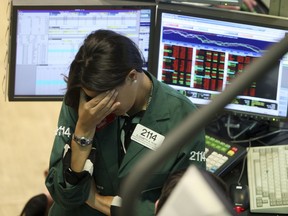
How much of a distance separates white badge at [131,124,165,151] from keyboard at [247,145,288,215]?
1.41 ft

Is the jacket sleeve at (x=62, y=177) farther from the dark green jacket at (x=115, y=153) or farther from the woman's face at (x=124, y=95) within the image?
the woman's face at (x=124, y=95)

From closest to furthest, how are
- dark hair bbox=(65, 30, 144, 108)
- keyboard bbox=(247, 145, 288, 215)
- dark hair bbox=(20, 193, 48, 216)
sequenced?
dark hair bbox=(65, 30, 144, 108), keyboard bbox=(247, 145, 288, 215), dark hair bbox=(20, 193, 48, 216)

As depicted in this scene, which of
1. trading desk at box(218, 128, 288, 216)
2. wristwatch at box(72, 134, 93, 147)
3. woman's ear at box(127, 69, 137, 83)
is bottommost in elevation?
trading desk at box(218, 128, 288, 216)

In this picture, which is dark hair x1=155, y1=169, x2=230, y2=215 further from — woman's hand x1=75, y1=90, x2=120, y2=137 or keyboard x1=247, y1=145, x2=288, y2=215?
keyboard x1=247, y1=145, x2=288, y2=215

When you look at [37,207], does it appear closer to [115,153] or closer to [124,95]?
[115,153]

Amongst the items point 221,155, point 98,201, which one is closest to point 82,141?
point 98,201

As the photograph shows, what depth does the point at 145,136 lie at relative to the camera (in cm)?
168

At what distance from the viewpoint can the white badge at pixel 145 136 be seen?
1.67 meters

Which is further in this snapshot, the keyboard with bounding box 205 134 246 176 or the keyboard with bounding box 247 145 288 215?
the keyboard with bounding box 205 134 246 176

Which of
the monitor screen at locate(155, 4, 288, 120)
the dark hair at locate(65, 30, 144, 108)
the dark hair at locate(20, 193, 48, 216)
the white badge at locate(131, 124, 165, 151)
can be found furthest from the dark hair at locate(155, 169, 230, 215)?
the dark hair at locate(20, 193, 48, 216)

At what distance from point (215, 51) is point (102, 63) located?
0.79 m

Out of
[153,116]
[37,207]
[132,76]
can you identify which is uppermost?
[132,76]

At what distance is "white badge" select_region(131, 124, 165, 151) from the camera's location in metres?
1.67

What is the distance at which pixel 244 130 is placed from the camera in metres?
2.21
